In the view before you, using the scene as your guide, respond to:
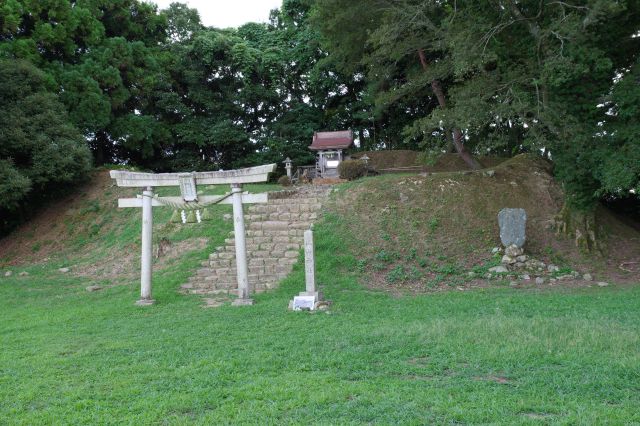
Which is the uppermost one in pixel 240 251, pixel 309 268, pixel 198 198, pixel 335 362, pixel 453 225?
pixel 198 198

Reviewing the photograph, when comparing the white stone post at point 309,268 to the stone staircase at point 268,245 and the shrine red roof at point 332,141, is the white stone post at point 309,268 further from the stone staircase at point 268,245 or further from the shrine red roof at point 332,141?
the shrine red roof at point 332,141

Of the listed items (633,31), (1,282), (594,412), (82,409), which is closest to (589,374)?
(594,412)

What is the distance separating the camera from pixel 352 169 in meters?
21.2

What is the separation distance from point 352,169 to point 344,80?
1039cm

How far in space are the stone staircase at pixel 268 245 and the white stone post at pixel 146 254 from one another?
136cm

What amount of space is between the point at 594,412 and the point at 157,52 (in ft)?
88.9

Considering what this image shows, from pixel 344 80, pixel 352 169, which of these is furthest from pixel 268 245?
pixel 344 80

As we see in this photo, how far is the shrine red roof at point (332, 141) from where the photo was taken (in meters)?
24.2

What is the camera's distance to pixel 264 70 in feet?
94.0

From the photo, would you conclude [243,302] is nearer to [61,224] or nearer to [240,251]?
[240,251]

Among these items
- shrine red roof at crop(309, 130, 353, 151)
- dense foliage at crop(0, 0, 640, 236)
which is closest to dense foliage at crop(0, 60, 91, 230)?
dense foliage at crop(0, 0, 640, 236)

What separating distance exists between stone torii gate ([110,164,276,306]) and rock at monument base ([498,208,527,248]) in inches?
270

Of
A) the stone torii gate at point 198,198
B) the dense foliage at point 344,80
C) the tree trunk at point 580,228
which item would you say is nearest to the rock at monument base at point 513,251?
the tree trunk at point 580,228

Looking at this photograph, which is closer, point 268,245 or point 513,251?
point 513,251
